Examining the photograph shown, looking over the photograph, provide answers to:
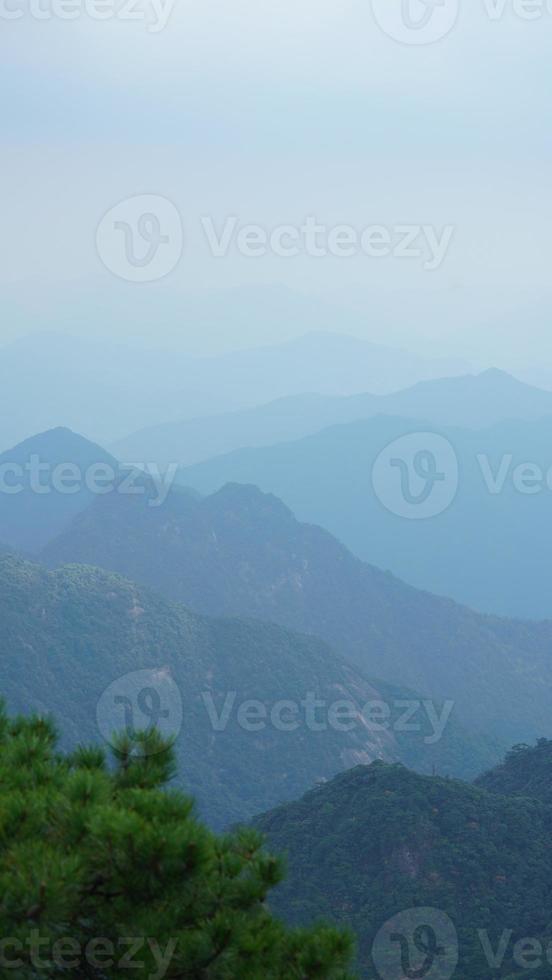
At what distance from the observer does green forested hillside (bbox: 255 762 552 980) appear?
20578mm

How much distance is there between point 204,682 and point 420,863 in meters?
30.9

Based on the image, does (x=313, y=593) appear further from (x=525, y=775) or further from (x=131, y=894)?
(x=131, y=894)

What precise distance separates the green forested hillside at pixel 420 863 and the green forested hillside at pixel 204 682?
61.7ft

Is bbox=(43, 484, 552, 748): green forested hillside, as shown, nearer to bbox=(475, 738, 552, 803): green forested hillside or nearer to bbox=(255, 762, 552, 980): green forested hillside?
bbox=(475, 738, 552, 803): green forested hillside

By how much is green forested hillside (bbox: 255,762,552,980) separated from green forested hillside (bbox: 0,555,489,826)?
1881 cm

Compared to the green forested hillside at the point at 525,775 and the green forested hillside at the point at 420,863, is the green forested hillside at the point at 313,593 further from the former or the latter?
the green forested hillside at the point at 420,863

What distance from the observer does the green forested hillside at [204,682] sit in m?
47.6

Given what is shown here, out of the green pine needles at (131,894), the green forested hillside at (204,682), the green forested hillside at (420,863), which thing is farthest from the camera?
the green forested hillside at (204,682)

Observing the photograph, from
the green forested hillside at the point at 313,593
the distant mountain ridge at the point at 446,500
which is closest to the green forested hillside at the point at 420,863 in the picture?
the green forested hillside at the point at 313,593

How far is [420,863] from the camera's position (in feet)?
78.1

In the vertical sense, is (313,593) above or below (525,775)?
above

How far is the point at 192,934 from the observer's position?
5594mm

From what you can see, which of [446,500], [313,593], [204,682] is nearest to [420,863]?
[204,682]

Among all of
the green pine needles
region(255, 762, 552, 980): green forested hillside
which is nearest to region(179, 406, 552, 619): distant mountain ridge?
region(255, 762, 552, 980): green forested hillside
